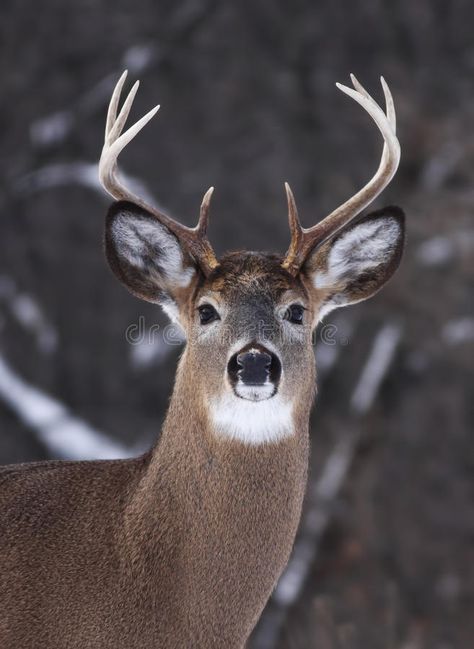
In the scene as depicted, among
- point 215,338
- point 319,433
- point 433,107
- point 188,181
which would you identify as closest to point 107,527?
point 215,338

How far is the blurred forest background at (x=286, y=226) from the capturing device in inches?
479

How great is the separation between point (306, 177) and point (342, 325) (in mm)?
1562

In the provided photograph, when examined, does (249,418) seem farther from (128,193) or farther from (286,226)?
(286,226)

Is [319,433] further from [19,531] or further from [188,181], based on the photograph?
[19,531]

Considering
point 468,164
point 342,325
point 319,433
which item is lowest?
point 319,433

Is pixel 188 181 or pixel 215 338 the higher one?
pixel 215 338

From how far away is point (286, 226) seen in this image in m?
12.8

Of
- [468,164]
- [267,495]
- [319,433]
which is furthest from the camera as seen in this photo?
[468,164]

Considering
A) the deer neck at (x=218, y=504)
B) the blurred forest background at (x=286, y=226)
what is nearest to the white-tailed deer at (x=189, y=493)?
the deer neck at (x=218, y=504)

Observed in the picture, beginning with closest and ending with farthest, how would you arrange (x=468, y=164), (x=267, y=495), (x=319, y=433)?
(x=267, y=495)
(x=319, y=433)
(x=468, y=164)

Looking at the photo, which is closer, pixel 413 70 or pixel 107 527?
pixel 107 527

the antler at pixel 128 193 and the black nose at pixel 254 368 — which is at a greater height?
the antler at pixel 128 193

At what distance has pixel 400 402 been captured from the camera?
41.4ft

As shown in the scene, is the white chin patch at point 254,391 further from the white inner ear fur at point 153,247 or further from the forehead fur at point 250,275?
the white inner ear fur at point 153,247
